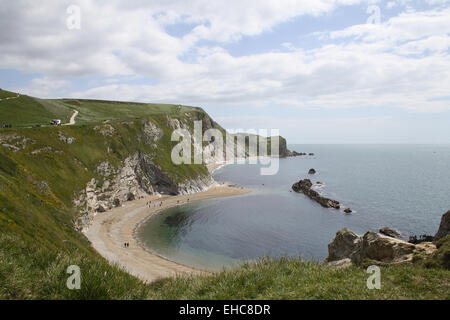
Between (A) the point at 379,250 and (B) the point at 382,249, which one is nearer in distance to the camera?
(B) the point at 382,249

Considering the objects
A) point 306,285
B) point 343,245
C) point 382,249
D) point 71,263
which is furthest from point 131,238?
point 306,285

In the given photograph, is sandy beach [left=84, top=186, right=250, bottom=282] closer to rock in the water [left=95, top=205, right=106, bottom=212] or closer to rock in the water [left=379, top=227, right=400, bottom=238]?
rock in the water [left=95, top=205, right=106, bottom=212]

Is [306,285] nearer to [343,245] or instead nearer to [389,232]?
[343,245]

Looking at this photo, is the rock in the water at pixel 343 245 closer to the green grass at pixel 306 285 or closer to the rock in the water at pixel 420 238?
the green grass at pixel 306 285

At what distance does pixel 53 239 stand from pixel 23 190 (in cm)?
1513

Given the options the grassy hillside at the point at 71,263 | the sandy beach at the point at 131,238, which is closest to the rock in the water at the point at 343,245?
the grassy hillside at the point at 71,263

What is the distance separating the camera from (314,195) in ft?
300

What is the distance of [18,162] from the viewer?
4841 centimetres

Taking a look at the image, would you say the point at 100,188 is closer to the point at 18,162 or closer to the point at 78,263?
the point at 18,162

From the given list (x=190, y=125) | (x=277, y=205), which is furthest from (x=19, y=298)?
(x=190, y=125)

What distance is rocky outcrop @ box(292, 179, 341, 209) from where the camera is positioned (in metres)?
79.8

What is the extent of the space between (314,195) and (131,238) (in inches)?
2550

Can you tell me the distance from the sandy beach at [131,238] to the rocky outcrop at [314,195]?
42.8 metres

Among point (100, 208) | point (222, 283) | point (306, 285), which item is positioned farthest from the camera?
point (100, 208)
